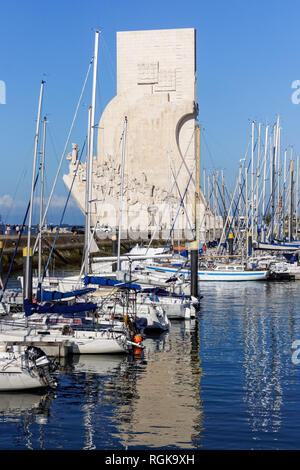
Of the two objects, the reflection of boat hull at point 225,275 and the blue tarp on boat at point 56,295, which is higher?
the blue tarp on boat at point 56,295

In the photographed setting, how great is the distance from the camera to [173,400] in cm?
1562

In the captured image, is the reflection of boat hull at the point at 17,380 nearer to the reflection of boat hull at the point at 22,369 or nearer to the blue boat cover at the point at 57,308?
the reflection of boat hull at the point at 22,369

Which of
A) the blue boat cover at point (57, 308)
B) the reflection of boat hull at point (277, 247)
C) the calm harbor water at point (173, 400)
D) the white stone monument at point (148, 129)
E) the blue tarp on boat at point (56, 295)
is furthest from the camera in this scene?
the white stone monument at point (148, 129)

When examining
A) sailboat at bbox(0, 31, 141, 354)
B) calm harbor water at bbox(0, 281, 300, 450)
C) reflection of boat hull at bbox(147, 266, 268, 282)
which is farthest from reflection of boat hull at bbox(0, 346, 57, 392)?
reflection of boat hull at bbox(147, 266, 268, 282)

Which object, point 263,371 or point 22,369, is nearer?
point 22,369

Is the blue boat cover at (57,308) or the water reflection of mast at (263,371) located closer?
the water reflection of mast at (263,371)

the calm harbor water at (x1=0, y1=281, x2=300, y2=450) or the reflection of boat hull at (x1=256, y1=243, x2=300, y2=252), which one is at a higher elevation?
the reflection of boat hull at (x1=256, y1=243, x2=300, y2=252)

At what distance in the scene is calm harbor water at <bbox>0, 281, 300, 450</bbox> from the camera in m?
13.0

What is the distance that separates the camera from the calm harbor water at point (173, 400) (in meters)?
13.0

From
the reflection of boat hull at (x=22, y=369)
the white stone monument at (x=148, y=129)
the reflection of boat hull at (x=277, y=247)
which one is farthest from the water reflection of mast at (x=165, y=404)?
the white stone monument at (x=148, y=129)

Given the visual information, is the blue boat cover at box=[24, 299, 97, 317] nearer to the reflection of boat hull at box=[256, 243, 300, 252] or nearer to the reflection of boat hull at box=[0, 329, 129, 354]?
the reflection of boat hull at box=[0, 329, 129, 354]

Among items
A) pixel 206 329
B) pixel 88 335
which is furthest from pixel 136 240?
pixel 88 335

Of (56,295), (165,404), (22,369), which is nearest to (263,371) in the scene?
(165,404)

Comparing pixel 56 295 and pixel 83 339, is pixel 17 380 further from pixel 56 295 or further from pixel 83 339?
pixel 56 295
